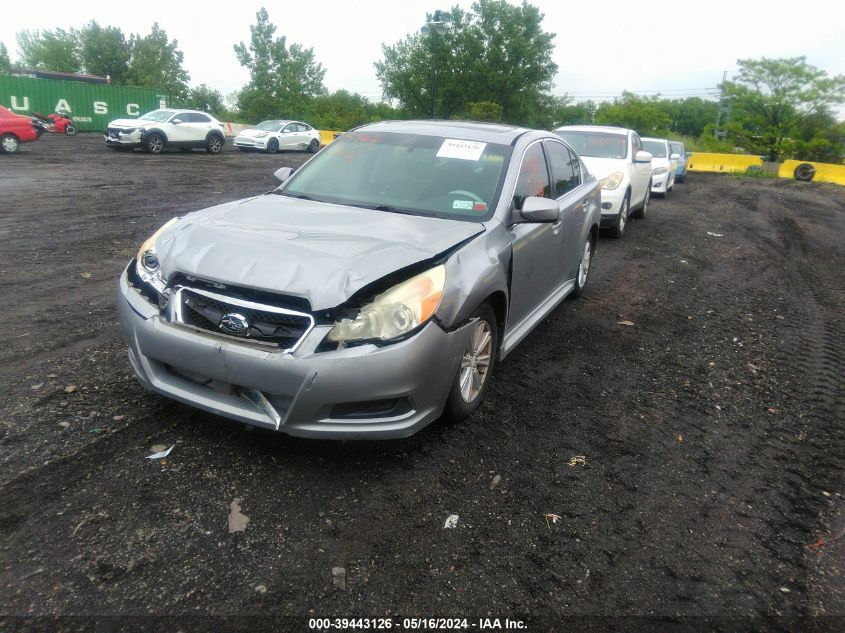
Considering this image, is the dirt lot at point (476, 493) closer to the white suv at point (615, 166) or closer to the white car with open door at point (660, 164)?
the white suv at point (615, 166)

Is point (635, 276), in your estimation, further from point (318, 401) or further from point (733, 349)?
point (318, 401)

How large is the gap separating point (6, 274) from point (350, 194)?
13.8ft

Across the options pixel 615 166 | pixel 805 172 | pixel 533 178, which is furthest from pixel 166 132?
pixel 805 172

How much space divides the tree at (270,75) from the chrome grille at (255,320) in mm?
66371

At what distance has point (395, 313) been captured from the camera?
2955 millimetres

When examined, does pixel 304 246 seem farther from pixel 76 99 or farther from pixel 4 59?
pixel 4 59

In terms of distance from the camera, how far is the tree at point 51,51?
83938 millimetres

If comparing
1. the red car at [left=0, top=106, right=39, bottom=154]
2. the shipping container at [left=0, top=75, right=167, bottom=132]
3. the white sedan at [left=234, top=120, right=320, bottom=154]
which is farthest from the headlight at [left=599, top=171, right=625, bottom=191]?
the shipping container at [left=0, top=75, right=167, bottom=132]

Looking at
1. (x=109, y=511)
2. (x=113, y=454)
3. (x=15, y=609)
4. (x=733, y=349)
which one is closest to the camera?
(x=15, y=609)

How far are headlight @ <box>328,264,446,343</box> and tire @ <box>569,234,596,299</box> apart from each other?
3379 mm

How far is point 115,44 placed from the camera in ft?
255

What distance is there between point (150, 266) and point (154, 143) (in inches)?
854

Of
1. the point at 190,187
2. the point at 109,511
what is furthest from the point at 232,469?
the point at 190,187

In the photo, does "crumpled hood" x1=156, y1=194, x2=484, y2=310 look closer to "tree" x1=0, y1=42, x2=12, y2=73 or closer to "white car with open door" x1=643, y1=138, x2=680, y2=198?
"white car with open door" x1=643, y1=138, x2=680, y2=198
